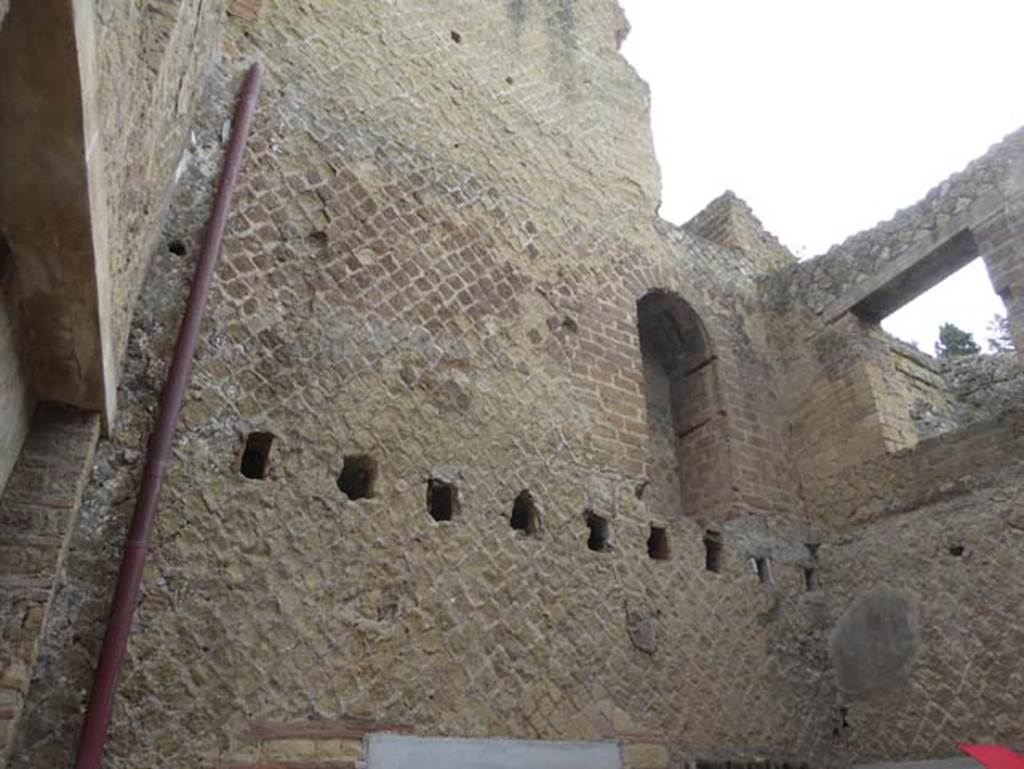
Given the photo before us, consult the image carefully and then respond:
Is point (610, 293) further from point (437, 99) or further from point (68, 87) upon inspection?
point (68, 87)

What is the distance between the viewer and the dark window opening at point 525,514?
16.8ft

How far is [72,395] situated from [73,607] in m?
0.86

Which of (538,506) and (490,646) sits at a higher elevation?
(538,506)

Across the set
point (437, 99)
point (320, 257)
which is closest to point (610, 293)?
point (437, 99)

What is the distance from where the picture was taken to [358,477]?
4672 millimetres

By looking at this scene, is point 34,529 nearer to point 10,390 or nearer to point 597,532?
point 10,390

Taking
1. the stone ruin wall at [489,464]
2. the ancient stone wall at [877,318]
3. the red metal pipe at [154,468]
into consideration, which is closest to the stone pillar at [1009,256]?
the ancient stone wall at [877,318]

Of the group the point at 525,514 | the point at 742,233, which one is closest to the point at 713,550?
the point at 525,514

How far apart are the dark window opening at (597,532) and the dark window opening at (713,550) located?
39.8 inches

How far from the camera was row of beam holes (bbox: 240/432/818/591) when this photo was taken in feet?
14.2

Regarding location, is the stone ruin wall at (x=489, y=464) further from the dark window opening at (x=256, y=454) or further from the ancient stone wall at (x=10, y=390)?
the ancient stone wall at (x=10, y=390)

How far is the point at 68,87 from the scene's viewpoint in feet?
6.84

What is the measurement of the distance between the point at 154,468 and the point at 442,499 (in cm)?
162

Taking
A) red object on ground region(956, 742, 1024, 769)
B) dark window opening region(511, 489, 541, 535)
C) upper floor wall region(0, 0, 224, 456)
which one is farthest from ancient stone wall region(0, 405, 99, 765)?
red object on ground region(956, 742, 1024, 769)
